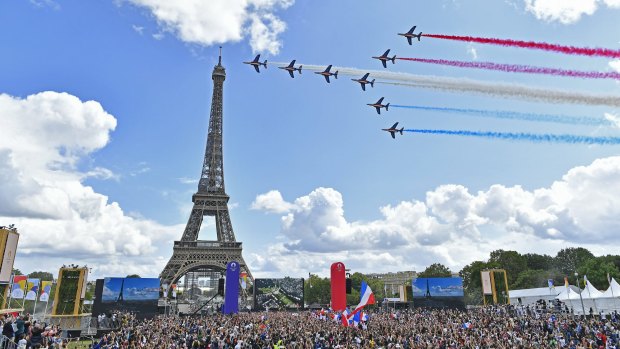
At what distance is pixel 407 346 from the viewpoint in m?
22.4

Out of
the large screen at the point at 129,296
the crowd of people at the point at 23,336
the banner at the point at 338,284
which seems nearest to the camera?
the crowd of people at the point at 23,336

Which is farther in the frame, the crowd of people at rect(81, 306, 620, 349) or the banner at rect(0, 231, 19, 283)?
the banner at rect(0, 231, 19, 283)

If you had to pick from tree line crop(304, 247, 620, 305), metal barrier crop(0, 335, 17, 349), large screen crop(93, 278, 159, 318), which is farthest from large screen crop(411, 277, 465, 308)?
metal barrier crop(0, 335, 17, 349)

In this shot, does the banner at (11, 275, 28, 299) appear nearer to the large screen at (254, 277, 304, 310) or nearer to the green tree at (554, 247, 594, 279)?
the large screen at (254, 277, 304, 310)

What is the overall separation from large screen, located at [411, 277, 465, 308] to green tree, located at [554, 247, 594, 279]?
55.4 meters

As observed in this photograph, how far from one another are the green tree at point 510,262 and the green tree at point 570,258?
8.14 metres

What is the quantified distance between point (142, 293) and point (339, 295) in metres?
26.1

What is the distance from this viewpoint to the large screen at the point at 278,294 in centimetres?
5584

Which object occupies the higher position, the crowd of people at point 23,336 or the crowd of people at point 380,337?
the crowd of people at point 23,336

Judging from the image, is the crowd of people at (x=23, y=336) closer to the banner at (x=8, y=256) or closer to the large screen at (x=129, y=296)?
the banner at (x=8, y=256)

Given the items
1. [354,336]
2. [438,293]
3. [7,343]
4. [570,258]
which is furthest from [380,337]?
[570,258]

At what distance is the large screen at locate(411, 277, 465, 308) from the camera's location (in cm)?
5225

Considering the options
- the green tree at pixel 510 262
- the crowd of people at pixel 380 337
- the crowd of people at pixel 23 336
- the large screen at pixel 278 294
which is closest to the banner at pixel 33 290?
the crowd of people at pixel 380 337

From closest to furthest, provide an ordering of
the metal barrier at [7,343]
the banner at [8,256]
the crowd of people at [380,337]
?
the metal barrier at [7,343] < the crowd of people at [380,337] < the banner at [8,256]
